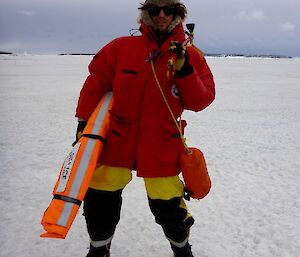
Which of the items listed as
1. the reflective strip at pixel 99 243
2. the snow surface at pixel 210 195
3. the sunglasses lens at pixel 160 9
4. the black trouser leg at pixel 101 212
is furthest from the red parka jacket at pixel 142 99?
the snow surface at pixel 210 195

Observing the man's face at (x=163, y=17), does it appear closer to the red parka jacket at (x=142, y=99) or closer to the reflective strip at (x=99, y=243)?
the red parka jacket at (x=142, y=99)

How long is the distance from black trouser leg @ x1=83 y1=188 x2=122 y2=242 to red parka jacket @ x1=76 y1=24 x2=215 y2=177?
0.72 feet

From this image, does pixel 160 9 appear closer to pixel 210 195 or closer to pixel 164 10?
pixel 164 10

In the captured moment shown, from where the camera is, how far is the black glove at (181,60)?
1.79 metres

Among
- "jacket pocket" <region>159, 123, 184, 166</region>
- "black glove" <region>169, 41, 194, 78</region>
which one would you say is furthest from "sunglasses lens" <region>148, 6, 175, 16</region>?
"jacket pocket" <region>159, 123, 184, 166</region>

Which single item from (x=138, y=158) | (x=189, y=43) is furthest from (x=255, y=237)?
(x=189, y=43)

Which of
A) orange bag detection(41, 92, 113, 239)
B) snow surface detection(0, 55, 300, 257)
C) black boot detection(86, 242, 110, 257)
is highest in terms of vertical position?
orange bag detection(41, 92, 113, 239)

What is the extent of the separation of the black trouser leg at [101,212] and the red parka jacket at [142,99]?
220 millimetres

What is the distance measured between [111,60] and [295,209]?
233 centimetres

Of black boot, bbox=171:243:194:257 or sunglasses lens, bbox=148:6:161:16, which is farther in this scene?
black boot, bbox=171:243:194:257

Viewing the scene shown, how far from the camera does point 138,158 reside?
6.96ft

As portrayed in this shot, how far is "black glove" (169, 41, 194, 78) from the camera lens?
179 centimetres

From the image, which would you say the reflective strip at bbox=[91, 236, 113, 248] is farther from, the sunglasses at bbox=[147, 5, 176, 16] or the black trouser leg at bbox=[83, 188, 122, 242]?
the sunglasses at bbox=[147, 5, 176, 16]

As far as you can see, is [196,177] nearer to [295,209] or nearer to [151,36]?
[151,36]
